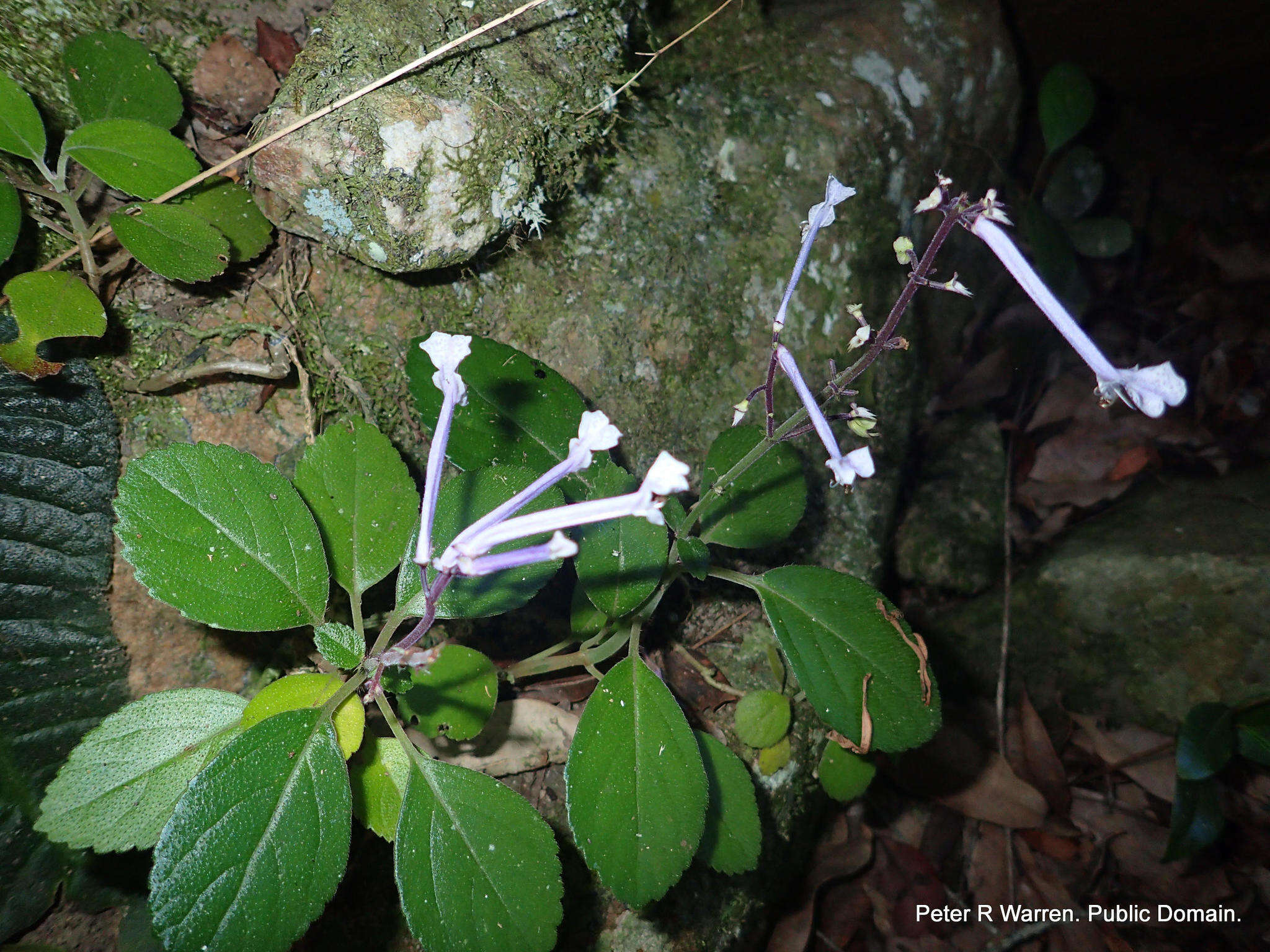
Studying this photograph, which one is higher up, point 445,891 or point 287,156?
point 287,156

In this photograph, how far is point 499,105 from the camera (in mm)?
1462

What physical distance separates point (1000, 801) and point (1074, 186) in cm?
271

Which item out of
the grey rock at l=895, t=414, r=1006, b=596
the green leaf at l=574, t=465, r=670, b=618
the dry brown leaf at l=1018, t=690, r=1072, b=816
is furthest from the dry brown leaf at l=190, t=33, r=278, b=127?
the dry brown leaf at l=1018, t=690, r=1072, b=816

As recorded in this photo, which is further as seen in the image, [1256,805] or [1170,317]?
[1170,317]

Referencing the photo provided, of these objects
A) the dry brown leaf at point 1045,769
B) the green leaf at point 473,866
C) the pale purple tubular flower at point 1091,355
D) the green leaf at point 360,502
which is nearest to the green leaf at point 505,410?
the green leaf at point 360,502

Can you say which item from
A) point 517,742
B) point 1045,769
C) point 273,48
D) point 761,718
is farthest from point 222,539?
point 1045,769

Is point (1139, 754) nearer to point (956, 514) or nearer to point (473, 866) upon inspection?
point (956, 514)

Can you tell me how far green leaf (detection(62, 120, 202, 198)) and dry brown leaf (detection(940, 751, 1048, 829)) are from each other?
2.94 meters

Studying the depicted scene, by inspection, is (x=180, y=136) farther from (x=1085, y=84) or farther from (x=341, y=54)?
(x=1085, y=84)

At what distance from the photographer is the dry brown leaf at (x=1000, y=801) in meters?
2.62

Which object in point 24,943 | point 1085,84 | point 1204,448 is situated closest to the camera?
point 24,943

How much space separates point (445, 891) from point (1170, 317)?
3999 mm

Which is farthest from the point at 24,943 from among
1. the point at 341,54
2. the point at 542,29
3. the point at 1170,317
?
the point at 1170,317

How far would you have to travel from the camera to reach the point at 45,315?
1.28m
